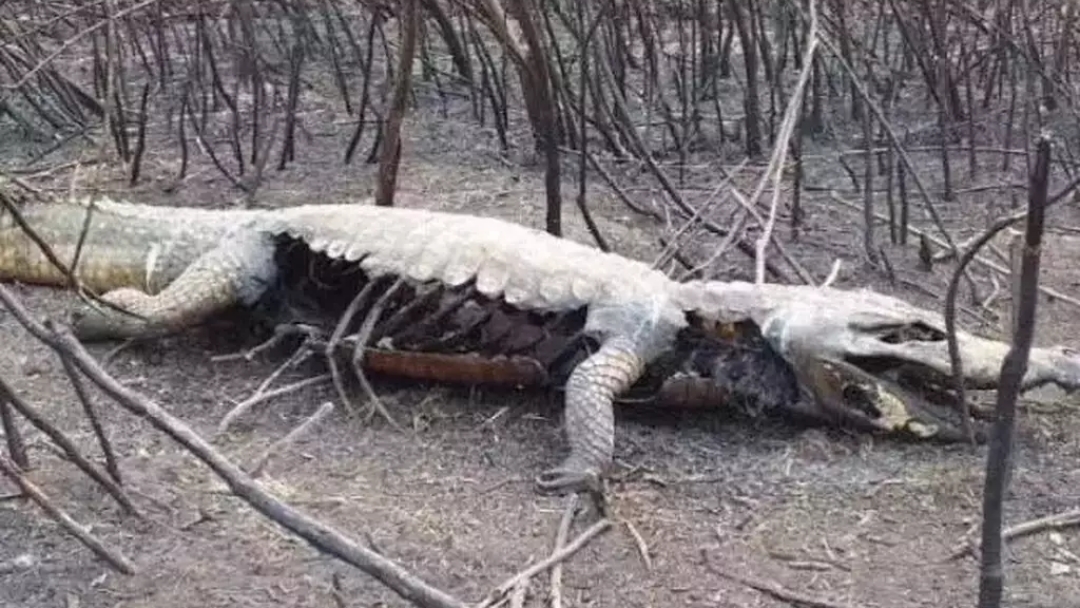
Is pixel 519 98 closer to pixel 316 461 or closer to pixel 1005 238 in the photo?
pixel 1005 238

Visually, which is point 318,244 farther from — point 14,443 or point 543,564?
point 543,564

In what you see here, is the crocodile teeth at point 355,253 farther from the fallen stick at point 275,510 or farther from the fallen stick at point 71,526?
the fallen stick at point 275,510

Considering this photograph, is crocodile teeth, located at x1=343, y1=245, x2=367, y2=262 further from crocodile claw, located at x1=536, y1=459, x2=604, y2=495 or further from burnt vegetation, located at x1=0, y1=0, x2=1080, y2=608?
crocodile claw, located at x1=536, y1=459, x2=604, y2=495

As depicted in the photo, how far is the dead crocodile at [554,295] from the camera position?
3.92m

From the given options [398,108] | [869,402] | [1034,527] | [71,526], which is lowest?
[869,402]

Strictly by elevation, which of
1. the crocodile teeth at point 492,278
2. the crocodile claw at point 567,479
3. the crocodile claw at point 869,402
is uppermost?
the crocodile teeth at point 492,278

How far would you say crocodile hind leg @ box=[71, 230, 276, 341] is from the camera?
461 cm

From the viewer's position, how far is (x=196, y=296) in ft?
15.3

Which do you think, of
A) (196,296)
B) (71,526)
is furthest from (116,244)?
(71,526)

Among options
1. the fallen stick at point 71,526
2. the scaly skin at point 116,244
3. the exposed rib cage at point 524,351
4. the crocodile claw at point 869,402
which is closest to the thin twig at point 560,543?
the exposed rib cage at point 524,351

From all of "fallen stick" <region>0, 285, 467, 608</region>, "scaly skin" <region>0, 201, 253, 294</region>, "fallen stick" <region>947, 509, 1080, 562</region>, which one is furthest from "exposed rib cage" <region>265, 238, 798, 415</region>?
"fallen stick" <region>0, 285, 467, 608</region>

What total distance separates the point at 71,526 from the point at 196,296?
1682mm

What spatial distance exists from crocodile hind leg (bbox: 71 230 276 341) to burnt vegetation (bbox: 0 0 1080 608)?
Result: 0.11 metres

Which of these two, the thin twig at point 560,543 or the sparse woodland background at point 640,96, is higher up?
the sparse woodland background at point 640,96
